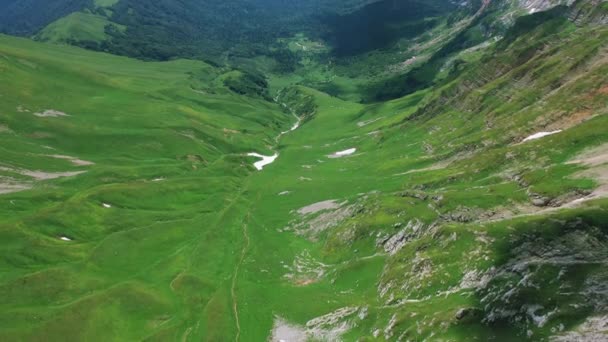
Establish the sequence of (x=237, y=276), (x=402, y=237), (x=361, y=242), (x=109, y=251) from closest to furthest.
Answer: (x=402, y=237) → (x=361, y=242) → (x=237, y=276) → (x=109, y=251)

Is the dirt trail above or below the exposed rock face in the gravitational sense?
below

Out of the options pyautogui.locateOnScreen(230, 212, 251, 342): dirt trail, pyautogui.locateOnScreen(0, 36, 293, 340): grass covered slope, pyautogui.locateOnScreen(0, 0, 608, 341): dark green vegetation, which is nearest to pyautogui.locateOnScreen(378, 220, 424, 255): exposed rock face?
pyautogui.locateOnScreen(0, 0, 608, 341): dark green vegetation

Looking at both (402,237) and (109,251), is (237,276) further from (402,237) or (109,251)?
(402,237)

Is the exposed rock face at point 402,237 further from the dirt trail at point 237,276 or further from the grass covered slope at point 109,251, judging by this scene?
the grass covered slope at point 109,251

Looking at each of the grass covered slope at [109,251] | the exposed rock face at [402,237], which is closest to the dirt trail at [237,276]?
the grass covered slope at [109,251]

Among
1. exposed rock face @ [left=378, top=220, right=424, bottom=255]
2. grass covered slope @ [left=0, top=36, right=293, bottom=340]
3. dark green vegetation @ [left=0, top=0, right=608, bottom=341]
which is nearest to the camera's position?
dark green vegetation @ [left=0, top=0, right=608, bottom=341]

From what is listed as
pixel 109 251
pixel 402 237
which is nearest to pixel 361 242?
pixel 402 237

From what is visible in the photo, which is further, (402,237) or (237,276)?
(237,276)

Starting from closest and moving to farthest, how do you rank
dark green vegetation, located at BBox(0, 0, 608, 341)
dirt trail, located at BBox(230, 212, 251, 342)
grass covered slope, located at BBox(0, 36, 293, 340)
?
dark green vegetation, located at BBox(0, 0, 608, 341)
dirt trail, located at BBox(230, 212, 251, 342)
grass covered slope, located at BBox(0, 36, 293, 340)

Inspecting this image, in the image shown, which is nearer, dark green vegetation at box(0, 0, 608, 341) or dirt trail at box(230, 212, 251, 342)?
dark green vegetation at box(0, 0, 608, 341)

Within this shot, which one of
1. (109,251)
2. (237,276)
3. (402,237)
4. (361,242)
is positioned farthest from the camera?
(109,251)

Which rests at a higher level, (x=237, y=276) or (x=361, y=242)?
(x=361, y=242)

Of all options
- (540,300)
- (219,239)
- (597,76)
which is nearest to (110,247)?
(219,239)

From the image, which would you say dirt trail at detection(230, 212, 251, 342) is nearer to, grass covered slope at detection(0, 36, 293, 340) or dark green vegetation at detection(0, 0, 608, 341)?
dark green vegetation at detection(0, 0, 608, 341)
